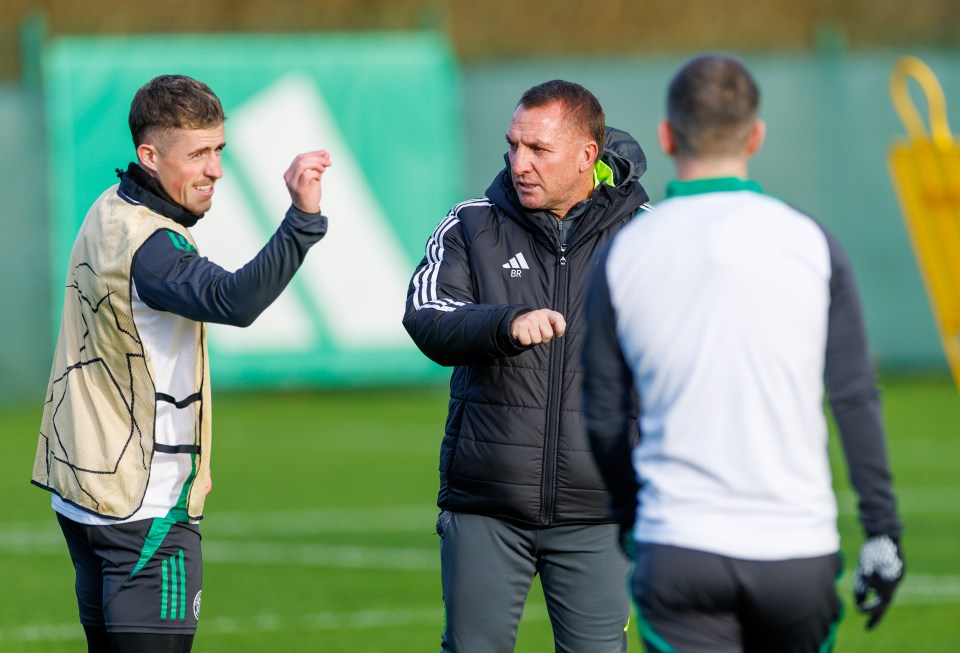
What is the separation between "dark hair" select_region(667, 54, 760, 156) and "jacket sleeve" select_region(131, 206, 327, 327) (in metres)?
1.13

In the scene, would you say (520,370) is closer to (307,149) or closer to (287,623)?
(287,623)

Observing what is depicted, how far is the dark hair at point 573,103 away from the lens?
5.34 meters

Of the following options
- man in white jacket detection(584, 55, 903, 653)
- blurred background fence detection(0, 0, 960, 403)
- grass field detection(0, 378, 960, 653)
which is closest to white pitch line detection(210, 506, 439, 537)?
grass field detection(0, 378, 960, 653)

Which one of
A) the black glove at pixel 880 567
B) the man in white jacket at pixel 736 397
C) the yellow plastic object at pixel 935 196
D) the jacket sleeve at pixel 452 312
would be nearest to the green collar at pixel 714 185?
the man in white jacket at pixel 736 397

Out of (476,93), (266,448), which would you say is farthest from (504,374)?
(476,93)

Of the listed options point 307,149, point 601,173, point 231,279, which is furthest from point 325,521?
point 231,279

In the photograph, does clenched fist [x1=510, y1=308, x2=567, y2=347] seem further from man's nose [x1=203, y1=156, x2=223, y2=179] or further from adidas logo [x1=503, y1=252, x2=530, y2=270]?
man's nose [x1=203, y1=156, x2=223, y2=179]

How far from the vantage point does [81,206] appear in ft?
59.8

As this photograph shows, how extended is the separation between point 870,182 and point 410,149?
586cm

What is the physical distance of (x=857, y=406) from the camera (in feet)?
12.9

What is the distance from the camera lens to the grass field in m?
8.45

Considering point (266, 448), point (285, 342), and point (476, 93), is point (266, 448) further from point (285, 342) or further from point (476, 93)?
point (476, 93)

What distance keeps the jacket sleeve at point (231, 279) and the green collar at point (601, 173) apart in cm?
119

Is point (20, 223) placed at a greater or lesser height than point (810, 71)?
lesser
